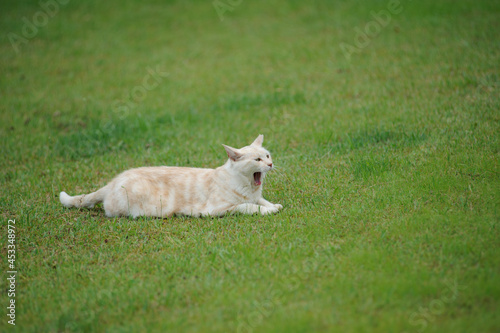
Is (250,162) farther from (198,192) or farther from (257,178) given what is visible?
(198,192)

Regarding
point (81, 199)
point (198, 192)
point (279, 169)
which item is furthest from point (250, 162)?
point (81, 199)

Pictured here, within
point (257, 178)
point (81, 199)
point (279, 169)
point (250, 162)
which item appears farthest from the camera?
point (279, 169)

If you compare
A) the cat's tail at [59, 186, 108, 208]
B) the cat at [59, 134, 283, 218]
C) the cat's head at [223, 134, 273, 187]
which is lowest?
the cat's tail at [59, 186, 108, 208]

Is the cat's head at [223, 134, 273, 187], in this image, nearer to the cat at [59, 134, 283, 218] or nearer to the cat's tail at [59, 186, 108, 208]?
the cat at [59, 134, 283, 218]

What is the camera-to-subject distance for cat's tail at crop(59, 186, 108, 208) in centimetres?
675

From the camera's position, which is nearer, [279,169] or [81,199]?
[81,199]

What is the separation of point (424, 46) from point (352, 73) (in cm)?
218

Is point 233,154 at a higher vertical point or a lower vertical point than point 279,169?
higher

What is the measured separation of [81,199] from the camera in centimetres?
689

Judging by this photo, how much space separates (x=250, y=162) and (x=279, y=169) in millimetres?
1411

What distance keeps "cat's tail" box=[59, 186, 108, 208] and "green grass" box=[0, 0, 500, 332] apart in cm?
15

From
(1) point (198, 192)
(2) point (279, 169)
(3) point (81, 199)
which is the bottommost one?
(3) point (81, 199)

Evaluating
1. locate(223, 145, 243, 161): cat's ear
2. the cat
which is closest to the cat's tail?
the cat

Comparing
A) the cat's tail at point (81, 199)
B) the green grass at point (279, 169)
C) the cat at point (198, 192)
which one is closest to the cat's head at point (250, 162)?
the cat at point (198, 192)
